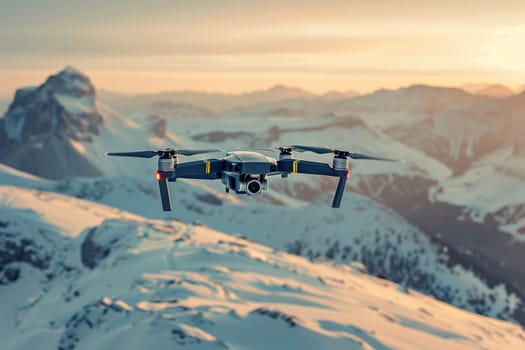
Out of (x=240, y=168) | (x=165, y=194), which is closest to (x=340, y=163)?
(x=240, y=168)

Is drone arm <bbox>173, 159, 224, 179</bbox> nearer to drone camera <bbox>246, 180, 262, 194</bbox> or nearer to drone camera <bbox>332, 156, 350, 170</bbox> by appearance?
drone camera <bbox>246, 180, 262, 194</bbox>

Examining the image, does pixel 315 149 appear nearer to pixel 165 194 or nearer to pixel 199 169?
pixel 199 169

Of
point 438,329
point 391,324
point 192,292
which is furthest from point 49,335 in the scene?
point 438,329

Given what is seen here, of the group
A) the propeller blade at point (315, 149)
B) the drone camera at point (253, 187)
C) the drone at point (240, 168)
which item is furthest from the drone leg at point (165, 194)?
the propeller blade at point (315, 149)

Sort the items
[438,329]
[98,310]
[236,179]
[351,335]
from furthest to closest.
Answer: [438,329] < [98,310] < [351,335] < [236,179]

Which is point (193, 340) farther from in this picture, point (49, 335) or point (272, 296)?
point (49, 335)

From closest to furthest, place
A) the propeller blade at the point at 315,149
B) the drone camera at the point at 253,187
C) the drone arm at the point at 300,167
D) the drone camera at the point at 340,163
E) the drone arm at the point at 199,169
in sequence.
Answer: the drone camera at the point at 253,187 < the drone arm at the point at 199,169 < the drone arm at the point at 300,167 < the drone camera at the point at 340,163 < the propeller blade at the point at 315,149

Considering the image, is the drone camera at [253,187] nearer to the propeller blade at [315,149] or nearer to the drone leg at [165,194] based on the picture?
the propeller blade at [315,149]

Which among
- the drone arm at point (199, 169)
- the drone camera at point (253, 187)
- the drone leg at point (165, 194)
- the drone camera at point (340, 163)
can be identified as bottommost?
the drone leg at point (165, 194)
